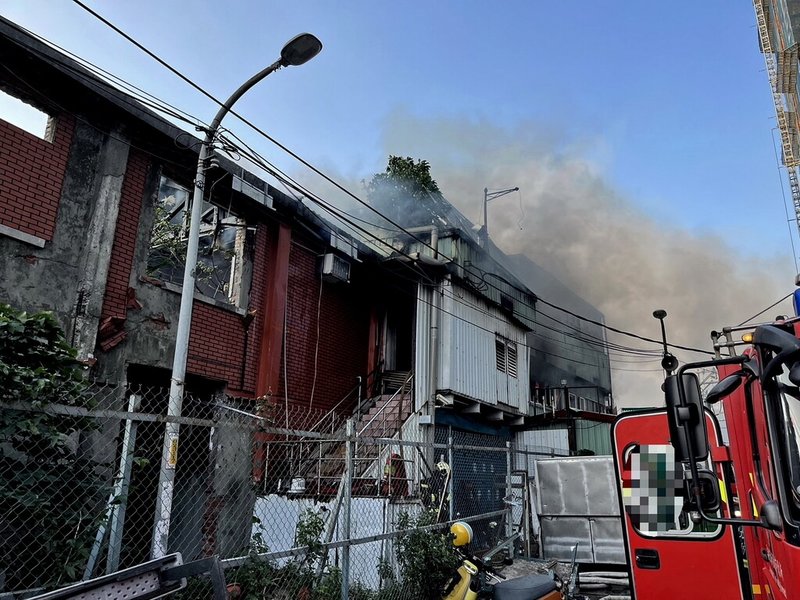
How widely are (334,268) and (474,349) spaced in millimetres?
4223

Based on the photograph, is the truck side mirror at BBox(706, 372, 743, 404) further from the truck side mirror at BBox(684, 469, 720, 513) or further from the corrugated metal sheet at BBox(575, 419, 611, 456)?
the corrugated metal sheet at BBox(575, 419, 611, 456)

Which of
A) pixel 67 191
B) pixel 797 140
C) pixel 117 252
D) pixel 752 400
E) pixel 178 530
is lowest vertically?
pixel 178 530

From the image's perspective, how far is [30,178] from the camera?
7.31 m

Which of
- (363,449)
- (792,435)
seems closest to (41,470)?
(792,435)

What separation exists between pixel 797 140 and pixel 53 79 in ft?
95.1

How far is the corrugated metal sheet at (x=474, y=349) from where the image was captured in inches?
506

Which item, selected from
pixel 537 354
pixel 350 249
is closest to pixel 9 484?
pixel 350 249

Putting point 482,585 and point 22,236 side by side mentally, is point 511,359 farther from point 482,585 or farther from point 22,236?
point 22,236

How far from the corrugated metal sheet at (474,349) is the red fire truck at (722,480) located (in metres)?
7.72

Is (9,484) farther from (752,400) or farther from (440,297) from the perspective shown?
(440,297)

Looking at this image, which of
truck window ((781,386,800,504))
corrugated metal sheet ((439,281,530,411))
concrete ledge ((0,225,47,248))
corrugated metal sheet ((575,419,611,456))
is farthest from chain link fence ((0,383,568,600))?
corrugated metal sheet ((575,419,611,456))

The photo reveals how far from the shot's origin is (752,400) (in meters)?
2.97

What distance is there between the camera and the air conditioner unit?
12.2 meters

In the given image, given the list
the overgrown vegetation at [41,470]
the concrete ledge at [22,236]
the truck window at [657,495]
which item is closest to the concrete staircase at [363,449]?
the overgrown vegetation at [41,470]
